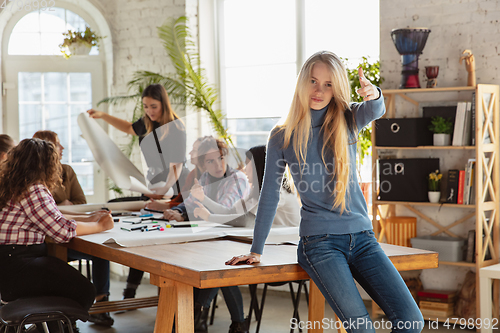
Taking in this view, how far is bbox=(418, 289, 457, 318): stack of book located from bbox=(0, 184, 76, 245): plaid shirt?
2.55 metres

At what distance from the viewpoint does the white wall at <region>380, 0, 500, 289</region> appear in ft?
12.6

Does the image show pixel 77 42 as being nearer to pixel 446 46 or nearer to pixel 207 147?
pixel 207 147

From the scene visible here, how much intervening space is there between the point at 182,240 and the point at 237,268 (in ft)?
2.27

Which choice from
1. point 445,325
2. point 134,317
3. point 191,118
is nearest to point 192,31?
point 191,118

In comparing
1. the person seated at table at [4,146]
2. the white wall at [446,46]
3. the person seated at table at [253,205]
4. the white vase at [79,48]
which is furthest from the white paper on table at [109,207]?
the white vase at [79,48]

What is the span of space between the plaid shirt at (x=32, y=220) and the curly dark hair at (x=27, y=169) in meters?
0.03

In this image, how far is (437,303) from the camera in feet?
12.9

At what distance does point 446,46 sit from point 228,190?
2.00m

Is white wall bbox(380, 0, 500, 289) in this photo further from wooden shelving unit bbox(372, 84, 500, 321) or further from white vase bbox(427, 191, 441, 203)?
white vase bbox(427, 191, 441, 203)

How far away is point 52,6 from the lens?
5.43 m

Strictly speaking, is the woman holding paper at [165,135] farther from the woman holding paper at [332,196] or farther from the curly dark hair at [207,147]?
the woman holding paper at [332,196]

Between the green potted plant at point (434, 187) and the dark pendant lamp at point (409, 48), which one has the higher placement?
the dark pendant lamp at point (409, 48)

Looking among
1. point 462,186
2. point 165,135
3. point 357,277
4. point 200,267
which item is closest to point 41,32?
point 165,135

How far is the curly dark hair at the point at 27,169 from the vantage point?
8.61 ft
